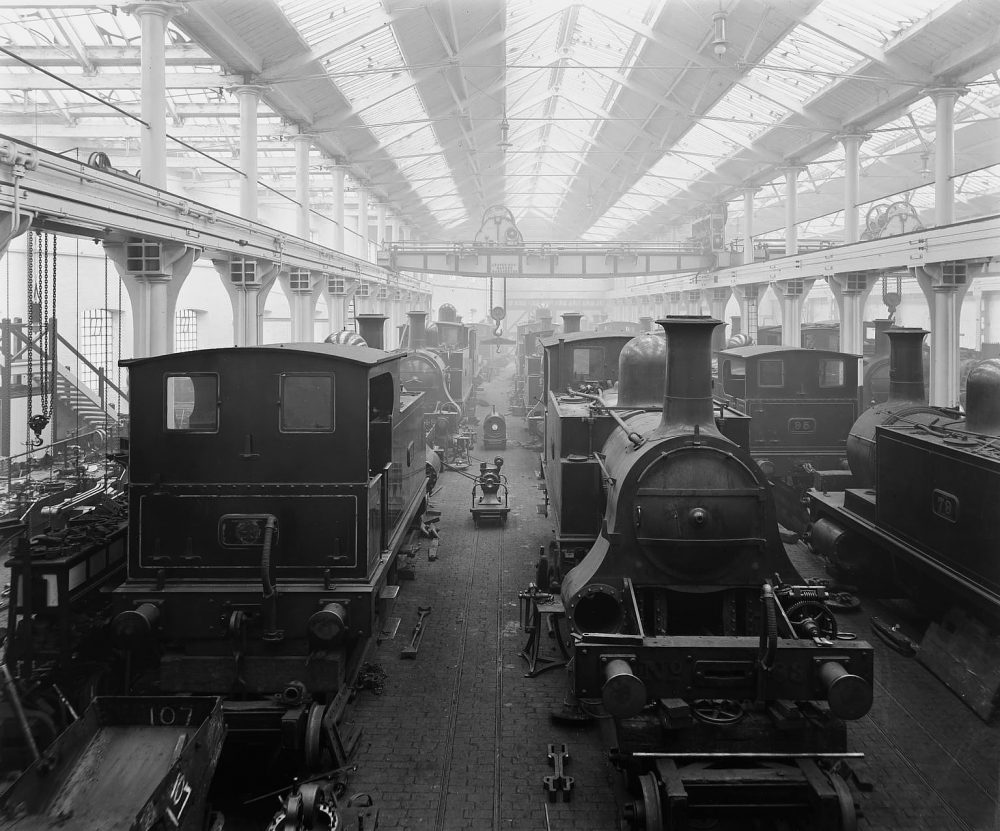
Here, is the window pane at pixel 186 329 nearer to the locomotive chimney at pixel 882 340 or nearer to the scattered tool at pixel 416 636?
the scattered tool at pixel 416 636

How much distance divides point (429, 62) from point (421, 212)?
816 inches

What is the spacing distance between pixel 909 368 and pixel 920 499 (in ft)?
8.76

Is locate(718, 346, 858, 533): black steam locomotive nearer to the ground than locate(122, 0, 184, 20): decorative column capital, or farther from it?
nearer to the ground

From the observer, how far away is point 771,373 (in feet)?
38.1

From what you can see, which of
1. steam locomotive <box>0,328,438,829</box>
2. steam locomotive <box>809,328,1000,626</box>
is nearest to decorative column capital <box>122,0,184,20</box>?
steam locomotive <box>0,328,438,829</box>

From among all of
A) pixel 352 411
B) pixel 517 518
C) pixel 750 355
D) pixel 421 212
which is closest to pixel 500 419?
pixel 517 518

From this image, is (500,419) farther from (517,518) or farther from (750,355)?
(750,355)

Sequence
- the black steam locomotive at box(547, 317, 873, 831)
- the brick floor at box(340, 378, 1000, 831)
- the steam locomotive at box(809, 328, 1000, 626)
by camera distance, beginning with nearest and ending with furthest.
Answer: the black steam locomotive at box(547, 317, 873, 831), the brick floor at box(340, 378, 1000, 831), the steam locomotive at box(809, 328, 1000, 626)

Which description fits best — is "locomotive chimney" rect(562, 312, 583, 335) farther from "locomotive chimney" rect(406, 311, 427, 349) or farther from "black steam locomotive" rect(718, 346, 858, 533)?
"black steam locomotive" rect(718, 346, 858, 533)

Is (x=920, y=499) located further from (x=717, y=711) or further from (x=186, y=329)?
(x=186, y=329)

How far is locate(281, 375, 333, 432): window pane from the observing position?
19.1 feet

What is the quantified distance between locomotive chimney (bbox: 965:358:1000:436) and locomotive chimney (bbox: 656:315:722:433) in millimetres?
2937

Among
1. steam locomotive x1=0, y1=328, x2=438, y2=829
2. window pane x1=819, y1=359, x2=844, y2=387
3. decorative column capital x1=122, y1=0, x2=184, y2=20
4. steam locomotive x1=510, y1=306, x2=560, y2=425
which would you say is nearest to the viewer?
steam locomotive x1=0, y1=328, x2=438, y2=829

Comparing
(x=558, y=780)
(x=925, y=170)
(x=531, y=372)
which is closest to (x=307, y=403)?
(x=558, y=780)
